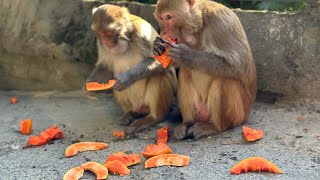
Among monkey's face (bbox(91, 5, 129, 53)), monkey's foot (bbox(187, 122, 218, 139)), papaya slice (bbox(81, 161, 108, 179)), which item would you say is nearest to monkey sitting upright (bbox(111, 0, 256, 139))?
monkey's foot (bbox(187, 122, 218, 139))

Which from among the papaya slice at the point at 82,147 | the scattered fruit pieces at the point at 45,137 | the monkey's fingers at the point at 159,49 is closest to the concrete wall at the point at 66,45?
the monkey's fingers at the point at 159,49

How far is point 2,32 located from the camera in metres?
7.89

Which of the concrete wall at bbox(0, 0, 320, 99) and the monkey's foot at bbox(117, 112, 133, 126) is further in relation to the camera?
the monkey's foot at bbox(117, 112, 133, 126)

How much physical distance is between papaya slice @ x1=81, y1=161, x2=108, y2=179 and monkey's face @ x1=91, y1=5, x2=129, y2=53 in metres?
1.68

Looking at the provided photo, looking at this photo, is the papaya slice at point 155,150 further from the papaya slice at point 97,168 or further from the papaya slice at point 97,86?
the papaya slice at point 97,86

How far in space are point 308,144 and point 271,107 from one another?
1273 mm

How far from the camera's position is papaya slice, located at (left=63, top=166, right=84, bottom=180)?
4742 mm

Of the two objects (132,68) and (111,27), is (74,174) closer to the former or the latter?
(132,68)

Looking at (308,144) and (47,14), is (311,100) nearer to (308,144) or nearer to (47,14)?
(308,144)

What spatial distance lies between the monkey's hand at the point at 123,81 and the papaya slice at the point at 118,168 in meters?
1.37

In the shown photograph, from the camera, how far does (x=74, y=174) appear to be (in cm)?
478

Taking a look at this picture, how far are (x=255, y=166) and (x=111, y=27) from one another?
A: 7.70ft

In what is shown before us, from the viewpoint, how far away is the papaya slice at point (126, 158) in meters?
5.02

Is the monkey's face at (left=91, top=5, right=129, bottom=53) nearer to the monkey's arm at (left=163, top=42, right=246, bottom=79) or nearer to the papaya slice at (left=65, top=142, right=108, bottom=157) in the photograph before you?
the monkey's arm at (left=163, top=42, right=246, bottom=79)
